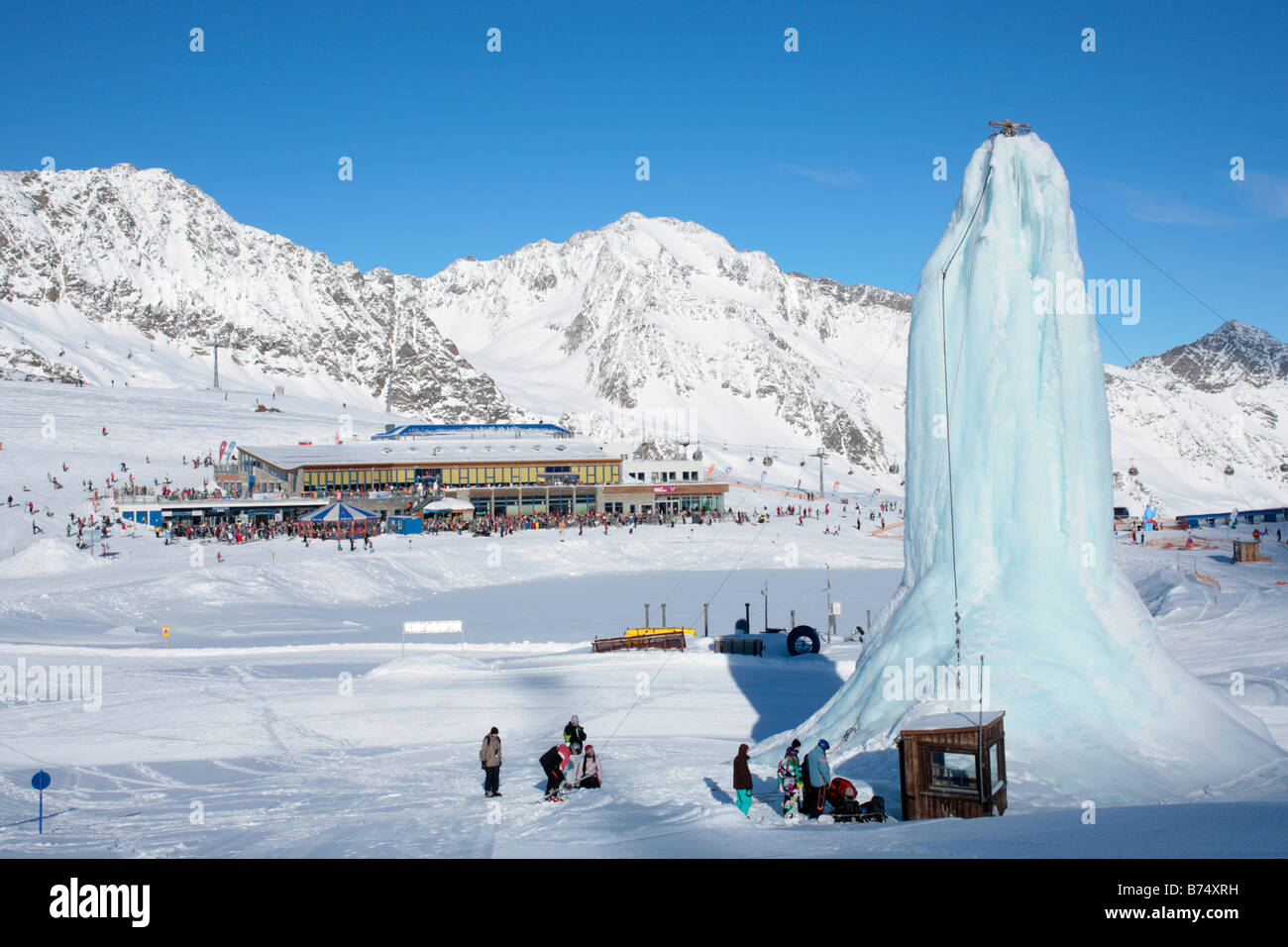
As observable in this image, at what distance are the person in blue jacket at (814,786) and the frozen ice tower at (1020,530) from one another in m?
2.07

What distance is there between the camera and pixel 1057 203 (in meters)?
13.6

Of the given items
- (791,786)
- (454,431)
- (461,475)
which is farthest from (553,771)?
(454,431)

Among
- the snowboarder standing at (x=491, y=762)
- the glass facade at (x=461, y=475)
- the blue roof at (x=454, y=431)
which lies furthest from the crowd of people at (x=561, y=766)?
the blue roof at (x=454, y=431)

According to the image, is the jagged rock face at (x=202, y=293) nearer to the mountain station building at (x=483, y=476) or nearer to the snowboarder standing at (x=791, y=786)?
the mountain station building at (x=483, y=476)

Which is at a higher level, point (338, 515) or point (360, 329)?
point (360, 329)

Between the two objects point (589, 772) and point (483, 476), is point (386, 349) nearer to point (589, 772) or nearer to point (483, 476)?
point (483, 476)

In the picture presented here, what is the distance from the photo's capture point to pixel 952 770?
33.9 feet

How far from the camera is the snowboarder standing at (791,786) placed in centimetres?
1091

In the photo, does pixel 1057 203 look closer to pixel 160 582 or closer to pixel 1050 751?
pixel 1050 751

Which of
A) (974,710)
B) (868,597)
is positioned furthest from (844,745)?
(868,597)

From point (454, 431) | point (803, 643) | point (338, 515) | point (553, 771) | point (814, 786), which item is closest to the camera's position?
point (814, 786)

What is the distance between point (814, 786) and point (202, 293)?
190108 millimetres
